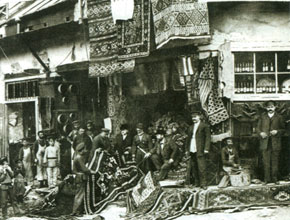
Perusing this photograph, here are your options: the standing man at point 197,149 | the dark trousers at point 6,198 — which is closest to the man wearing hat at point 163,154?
the standing man at point 197,149

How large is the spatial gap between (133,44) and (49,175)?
91.4 inches

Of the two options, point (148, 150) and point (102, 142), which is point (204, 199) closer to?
point (148, 150)

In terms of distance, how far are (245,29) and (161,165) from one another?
2.07m

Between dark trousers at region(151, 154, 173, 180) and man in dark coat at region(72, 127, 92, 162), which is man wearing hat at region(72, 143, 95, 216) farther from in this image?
dark trousers at region(151, 154, 173, 180)

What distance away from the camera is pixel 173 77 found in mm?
6414

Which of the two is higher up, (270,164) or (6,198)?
(270,164)

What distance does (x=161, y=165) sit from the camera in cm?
621

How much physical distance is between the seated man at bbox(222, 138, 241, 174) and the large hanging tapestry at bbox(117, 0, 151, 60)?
1643 millimetres

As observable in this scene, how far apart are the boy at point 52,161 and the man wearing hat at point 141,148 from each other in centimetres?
127

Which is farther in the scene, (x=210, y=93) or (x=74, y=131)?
(x=74, y=131)

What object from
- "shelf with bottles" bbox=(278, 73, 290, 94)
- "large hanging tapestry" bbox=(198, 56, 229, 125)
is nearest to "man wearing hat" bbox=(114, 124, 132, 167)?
"large hanging tapestry" bbox=(198, 56, 229, 125)

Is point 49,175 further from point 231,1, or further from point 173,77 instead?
point 231,1

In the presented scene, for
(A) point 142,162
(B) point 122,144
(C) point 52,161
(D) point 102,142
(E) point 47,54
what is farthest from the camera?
(E) point 47,54

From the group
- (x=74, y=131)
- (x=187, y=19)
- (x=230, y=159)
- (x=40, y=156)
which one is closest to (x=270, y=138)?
(x=230, y=159)
